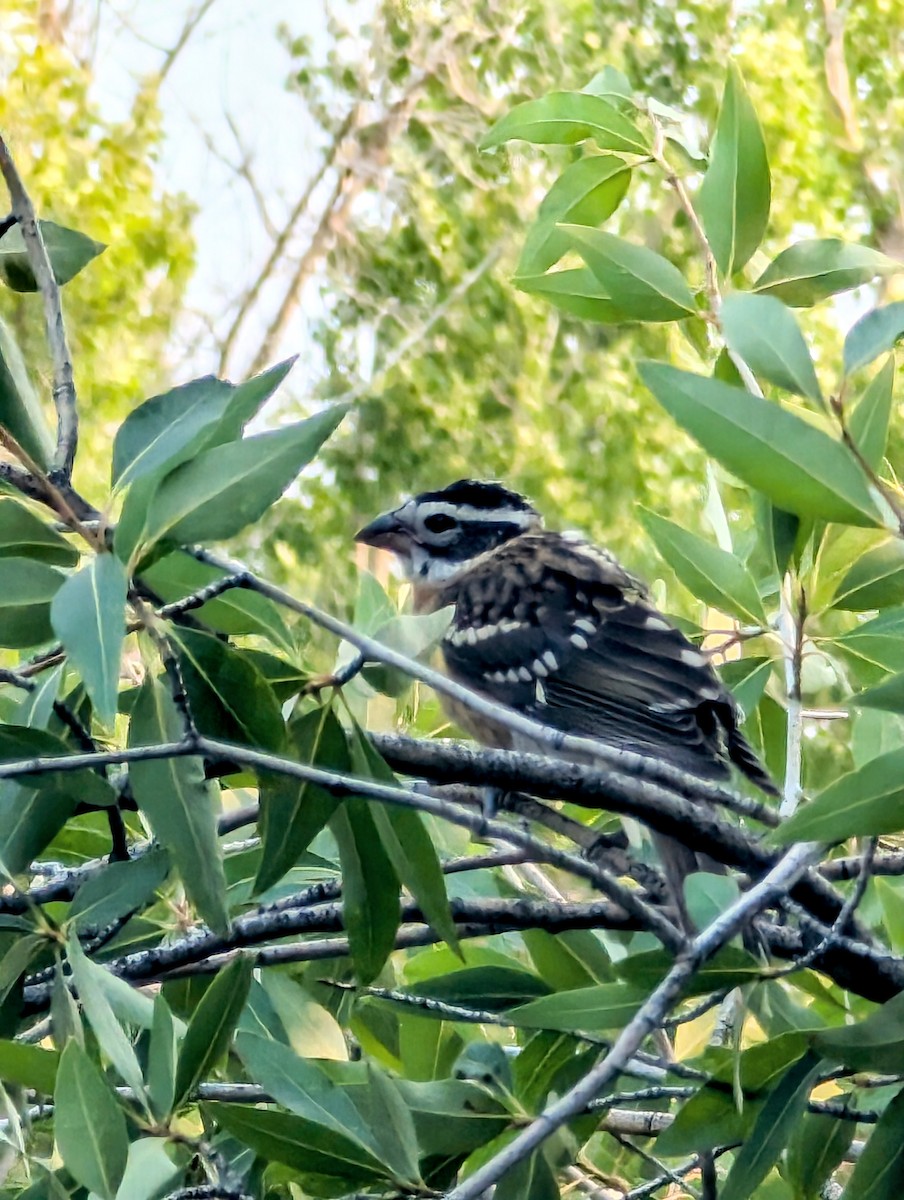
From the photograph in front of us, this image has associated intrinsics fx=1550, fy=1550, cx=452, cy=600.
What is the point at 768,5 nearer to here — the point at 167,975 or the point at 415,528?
the point at 415,528

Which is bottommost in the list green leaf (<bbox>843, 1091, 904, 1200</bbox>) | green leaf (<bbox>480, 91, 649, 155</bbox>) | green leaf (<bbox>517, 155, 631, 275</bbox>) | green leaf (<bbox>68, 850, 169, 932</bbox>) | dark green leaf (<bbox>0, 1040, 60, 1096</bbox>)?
green leaf (<bbox>843, 1091, 904, 1200</bbox>)

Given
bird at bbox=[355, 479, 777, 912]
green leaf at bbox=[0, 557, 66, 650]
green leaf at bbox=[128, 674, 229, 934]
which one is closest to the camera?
green leaf at bbox=[0, 557, 66, 650]

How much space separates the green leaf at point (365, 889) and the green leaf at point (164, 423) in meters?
0.23

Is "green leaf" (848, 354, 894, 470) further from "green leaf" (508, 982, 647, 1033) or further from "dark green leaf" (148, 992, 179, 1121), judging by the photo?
"dark green leaf" (148, 992, 179, 1121)

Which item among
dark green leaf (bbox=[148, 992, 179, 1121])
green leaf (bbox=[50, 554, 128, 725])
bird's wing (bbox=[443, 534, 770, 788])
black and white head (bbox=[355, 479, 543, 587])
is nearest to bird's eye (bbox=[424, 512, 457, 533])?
black and white head (bbox=[355, 479, 543, 587])

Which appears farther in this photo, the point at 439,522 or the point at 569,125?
the point at 439,522

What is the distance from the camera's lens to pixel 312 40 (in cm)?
859

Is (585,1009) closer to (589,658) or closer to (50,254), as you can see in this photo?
(50,254)

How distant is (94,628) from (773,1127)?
18.8 inches

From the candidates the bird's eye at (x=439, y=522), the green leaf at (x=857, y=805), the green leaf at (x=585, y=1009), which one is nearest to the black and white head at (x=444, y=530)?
the bird's eye at (x=439, y=522)

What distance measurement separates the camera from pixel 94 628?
0.67m

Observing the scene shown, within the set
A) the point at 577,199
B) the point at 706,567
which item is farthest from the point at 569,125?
the point at 706,567

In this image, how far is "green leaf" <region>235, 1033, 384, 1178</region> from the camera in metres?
0.82

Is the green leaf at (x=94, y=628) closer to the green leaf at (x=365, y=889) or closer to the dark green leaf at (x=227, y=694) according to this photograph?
the dark green leaf at (x=227, y=694)
